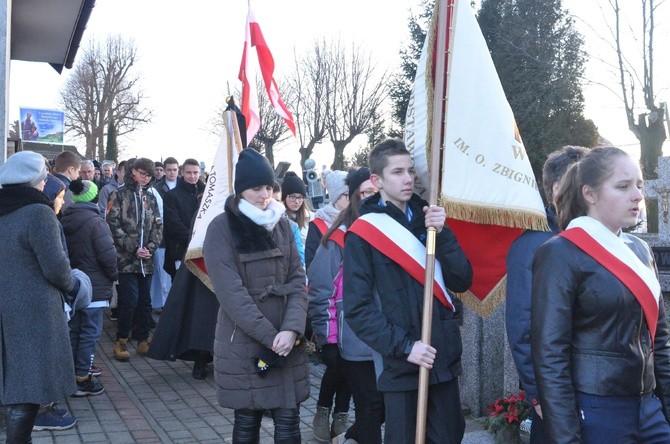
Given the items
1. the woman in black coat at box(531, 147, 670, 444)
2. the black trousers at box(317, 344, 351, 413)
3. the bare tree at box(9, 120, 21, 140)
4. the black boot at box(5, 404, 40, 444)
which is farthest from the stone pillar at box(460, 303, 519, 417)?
the bare tree at box(9, 120, 21, 140)

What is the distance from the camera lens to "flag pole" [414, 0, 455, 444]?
11.4 feet

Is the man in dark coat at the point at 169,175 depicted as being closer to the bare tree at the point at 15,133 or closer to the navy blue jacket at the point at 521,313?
the navy blue jacket at the point at 521,313

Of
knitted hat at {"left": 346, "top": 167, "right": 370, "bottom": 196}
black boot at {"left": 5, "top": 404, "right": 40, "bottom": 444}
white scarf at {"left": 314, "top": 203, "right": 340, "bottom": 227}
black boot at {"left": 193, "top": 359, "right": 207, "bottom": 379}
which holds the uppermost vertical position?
knitted hat at {"left": 346, "top": 167, "right": 370, "bottom": 196}

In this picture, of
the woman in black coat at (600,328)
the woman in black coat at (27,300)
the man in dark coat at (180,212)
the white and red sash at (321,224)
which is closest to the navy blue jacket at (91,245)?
the man in dark coat at (180,212)

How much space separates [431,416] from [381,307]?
22.0 inches

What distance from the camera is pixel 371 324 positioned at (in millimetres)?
3590

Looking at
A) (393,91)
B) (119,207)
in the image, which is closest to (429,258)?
(119,207)

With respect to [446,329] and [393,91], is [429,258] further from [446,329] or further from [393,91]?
[393,91]

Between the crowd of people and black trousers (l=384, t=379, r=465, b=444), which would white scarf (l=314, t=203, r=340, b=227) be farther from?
black trousers (l=384, t=379, r=465, b=444)

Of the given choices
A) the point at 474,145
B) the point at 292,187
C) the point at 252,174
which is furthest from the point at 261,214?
the point at 292,187

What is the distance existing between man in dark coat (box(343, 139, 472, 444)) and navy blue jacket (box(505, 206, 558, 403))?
0.24m

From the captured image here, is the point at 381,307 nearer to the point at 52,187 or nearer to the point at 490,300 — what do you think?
the point at 490,300

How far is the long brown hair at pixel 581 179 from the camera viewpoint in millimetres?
3023

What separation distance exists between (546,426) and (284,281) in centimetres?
212
